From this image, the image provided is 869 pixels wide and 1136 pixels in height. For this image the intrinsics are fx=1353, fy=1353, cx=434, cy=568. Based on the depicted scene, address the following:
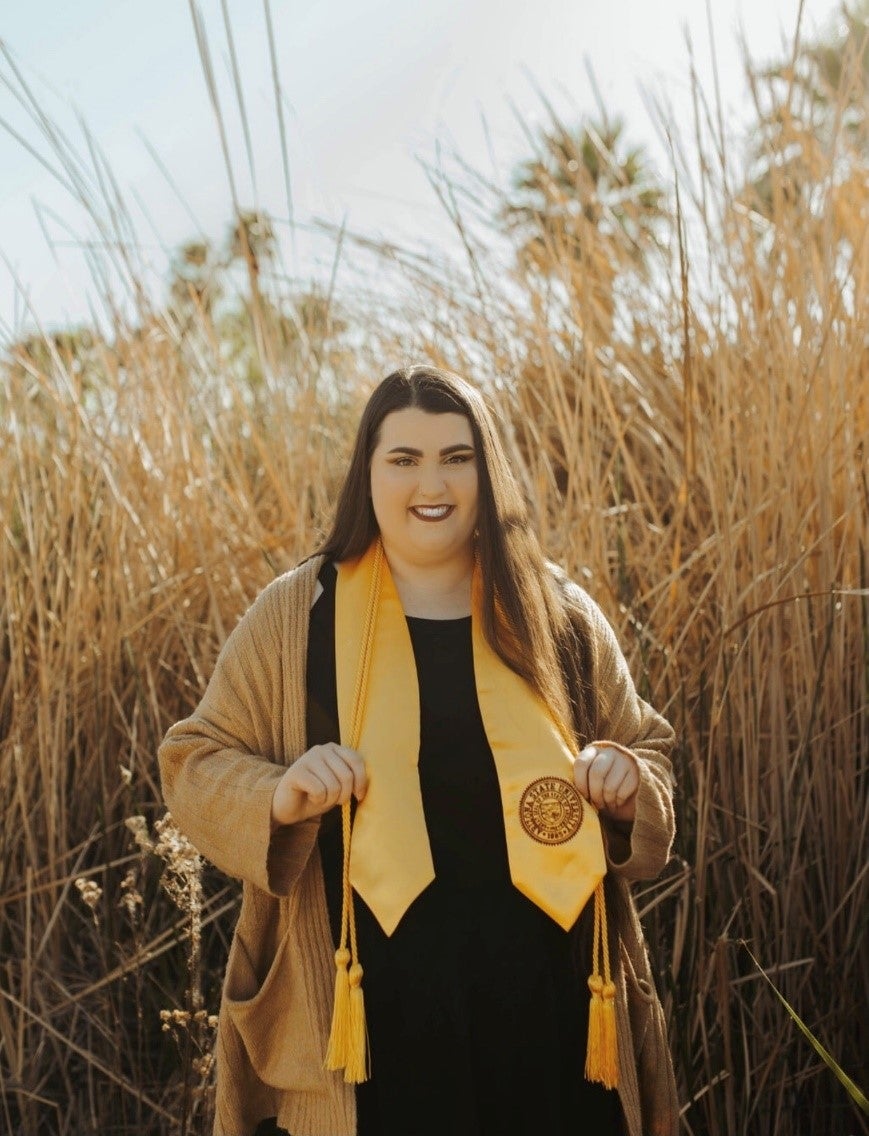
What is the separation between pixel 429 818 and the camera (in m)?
1.71

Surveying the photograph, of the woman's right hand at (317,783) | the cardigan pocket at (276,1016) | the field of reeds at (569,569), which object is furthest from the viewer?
the field of reeds at (569,569)

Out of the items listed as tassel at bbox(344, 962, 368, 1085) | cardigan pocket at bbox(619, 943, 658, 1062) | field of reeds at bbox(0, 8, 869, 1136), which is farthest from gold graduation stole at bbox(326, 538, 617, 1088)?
field of reeds at bbox(0, 8, 869, 1136)

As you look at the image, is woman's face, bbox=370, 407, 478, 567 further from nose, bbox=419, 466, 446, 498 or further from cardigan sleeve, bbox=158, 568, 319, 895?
cardigan sleeve, bbox=158, 568, 319, 895

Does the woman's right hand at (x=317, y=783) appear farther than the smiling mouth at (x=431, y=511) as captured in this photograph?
No

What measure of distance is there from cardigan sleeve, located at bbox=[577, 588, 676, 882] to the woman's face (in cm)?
27

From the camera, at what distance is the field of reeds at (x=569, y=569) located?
7.42ft

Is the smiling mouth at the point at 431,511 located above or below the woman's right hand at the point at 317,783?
above

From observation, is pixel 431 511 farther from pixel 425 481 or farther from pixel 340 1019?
pixel 340 1019

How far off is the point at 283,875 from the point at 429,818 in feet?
0.64

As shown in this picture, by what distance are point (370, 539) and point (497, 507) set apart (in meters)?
0.18

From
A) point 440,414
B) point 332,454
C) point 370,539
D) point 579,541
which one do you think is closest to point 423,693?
point 370,539

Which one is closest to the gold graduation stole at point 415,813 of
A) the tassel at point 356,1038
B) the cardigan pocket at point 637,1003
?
the tassel at point 356,1038

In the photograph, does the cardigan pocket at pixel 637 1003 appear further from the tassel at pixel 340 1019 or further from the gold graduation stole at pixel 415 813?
the tassel at pixel 340 1019

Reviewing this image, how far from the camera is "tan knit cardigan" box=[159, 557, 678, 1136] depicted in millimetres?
1651
